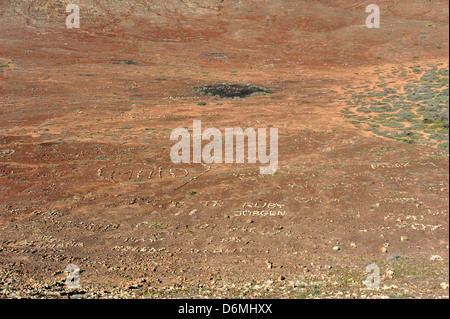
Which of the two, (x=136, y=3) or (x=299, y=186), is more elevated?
(x=136, y=3)

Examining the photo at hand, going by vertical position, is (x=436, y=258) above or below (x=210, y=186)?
above

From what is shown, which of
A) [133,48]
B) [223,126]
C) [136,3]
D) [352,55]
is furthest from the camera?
[136,3]

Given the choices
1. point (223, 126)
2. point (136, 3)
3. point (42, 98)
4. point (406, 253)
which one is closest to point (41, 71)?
point (42, 98)

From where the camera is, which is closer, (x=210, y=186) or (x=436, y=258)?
(x=436, y=258)

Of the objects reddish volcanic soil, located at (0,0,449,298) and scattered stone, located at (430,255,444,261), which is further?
reddish volcanic soil, located at (0,0,449,298)

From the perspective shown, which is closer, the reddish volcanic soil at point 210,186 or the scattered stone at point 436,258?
the scattered stone at point 436,258

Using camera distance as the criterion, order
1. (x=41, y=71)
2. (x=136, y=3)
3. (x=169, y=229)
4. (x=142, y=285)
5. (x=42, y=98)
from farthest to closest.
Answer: (x=136, y=3)
(x=41, y=71)
(x=42, y=98)
(x=169, y=229)
(x=142, y=285)

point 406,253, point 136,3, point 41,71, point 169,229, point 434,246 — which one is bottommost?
point 169,229
